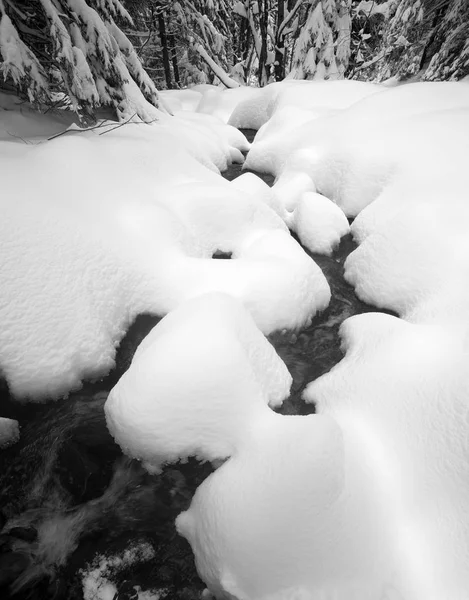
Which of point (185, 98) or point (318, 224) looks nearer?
point (318, 224)

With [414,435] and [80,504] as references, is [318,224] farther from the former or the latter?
[80,504]

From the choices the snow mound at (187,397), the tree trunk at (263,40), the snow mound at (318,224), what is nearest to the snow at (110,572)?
the snow mound at (187,397)

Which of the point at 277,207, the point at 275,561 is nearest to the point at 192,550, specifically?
the point at 275,561

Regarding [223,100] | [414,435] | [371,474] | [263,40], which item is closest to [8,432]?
[371,474]

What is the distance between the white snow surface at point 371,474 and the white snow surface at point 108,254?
43.9 inches

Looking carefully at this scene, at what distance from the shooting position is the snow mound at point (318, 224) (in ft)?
17.7

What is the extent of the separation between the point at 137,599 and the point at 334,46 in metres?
16.0

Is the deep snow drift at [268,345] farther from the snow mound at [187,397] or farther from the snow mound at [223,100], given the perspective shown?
the snow mound at [223,100]

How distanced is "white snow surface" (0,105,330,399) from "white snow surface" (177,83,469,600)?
1.11m

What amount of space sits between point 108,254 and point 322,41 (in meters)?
13.4

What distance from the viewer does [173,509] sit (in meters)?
2.68

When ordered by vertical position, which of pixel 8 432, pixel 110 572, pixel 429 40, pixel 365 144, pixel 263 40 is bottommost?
pixel 110 572

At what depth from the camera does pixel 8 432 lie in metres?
2.87

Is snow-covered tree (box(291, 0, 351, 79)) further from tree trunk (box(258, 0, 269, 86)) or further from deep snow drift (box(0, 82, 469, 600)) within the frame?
Answer: deep snow drift (box(0, 82, 469, 600))
